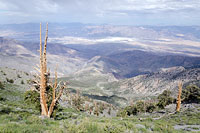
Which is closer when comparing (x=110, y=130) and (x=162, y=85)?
(x=110, y=130)

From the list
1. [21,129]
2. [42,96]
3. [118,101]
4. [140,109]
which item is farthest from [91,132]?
[118,101]

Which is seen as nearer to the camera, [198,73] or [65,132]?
[65,132]

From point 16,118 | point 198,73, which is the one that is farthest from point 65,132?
point 198,73

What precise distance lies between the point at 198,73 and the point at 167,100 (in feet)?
457

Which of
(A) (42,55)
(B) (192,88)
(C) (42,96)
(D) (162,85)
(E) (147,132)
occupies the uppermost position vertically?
(A) (42,55)

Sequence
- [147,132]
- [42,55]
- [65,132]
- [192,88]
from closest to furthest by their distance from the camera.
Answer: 1. [65,132]
2. [147,132]
3. [42,55]
4. [192,88]

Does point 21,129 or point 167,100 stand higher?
point 21,129

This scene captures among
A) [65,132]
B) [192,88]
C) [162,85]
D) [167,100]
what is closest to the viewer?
[65,132]

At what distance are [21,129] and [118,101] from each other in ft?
550

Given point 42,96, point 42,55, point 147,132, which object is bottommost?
point 147,132

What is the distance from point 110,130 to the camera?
11.5 metres

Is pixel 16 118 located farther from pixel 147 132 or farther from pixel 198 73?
pixel 198 73

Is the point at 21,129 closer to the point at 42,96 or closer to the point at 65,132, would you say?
the point at 65,132

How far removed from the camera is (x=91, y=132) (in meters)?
11.1
